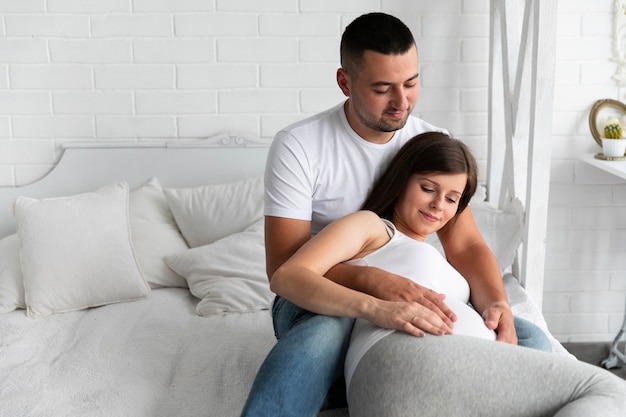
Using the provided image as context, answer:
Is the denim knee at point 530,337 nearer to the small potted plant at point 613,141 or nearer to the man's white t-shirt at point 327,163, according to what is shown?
the man's white t-shirt at point 327,163

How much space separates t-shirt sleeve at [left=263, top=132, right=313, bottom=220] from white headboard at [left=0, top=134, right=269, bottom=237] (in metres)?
1.15

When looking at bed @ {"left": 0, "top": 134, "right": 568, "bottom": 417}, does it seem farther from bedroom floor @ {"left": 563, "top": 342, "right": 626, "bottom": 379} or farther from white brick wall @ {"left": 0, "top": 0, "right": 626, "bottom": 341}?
bedroom floor @ {"left": 563, "top": 342, "right": 626, "bottom": 379}

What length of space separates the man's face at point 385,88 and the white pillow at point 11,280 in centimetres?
151

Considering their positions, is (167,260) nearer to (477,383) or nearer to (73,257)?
(73,257)

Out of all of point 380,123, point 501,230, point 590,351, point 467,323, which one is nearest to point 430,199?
point 380,123

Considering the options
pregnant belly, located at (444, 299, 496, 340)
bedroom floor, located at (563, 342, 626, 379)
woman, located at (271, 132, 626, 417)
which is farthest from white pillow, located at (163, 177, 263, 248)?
bedroom floor, located at (563, 342, 626, 379)

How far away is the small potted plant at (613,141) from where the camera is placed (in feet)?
9.98

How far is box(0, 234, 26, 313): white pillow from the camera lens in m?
2.68

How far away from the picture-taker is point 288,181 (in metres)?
2.01

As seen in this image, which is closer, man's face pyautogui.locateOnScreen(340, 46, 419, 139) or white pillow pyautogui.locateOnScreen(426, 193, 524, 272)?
man's face pyautogui.locateOnScreen(340, 46, 419, 139)

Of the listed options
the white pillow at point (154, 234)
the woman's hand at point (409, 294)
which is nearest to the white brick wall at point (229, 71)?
the white pillow at point (154, 234)

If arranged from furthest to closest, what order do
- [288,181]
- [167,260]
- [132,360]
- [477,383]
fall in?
[167,260], [132,360], [288,181], [477,383]

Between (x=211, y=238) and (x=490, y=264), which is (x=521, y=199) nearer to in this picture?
(x=490, y=264)

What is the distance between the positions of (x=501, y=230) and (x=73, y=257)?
157 cm
